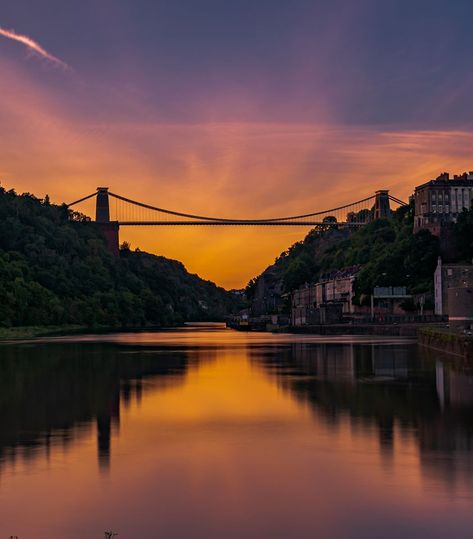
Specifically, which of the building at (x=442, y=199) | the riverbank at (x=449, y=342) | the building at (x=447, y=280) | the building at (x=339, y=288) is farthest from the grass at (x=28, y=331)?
the building at (x=442, y=199)

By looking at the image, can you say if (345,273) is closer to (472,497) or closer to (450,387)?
(450,387)

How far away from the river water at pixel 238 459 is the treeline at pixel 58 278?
8107 cm

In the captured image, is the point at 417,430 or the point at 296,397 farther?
the point at 296,397

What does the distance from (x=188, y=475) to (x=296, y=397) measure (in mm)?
12987

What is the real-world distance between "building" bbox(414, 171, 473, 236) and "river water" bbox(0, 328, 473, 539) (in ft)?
378

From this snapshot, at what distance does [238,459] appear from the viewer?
56.4 ft

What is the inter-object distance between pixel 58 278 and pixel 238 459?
137164mm

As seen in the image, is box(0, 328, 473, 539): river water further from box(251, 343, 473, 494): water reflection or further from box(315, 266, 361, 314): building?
box(315, 266, 361, 314): building

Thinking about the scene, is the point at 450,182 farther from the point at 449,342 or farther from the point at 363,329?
the point at 449,342

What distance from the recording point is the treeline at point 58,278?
120m

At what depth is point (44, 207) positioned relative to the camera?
199 metres

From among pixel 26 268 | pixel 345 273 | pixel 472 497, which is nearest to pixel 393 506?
pixel 472 497

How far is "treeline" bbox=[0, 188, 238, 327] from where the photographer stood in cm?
11975

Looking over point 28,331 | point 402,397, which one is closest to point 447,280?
point 28,331
